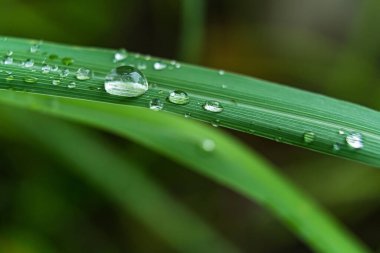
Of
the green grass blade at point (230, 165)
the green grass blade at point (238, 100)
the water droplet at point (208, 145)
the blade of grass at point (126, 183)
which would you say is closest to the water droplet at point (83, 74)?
the green grass blade at point (238, 100)

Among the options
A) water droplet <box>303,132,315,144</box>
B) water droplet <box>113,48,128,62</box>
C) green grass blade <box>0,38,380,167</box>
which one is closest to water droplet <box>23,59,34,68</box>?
green grass blade <box>0,38,380,167</box>

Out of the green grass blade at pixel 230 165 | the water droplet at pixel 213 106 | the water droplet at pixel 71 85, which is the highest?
the water droplet at pixel 71 85

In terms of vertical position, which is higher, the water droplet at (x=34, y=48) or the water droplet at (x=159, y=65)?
the water droplet at (x=34, y=48)

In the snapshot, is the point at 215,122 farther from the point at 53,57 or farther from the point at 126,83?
the point at 53,57

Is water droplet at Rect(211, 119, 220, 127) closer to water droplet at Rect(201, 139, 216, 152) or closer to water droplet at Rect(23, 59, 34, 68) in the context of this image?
water droplet at Rect(23, 59, 34, 68)

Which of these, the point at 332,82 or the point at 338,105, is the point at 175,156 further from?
the point at 332,82

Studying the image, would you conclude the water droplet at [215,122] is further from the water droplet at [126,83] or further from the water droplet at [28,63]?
the water droplet at [28,63]

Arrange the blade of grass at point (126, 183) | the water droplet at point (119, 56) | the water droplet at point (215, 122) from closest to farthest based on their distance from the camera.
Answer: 1. the water droplet at point (215, 122)
2. the water droplet at point (119, 56)
3. the blade of grass at point (126, 183)

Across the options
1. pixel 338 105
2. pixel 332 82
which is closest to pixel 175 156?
pixel 338 105
